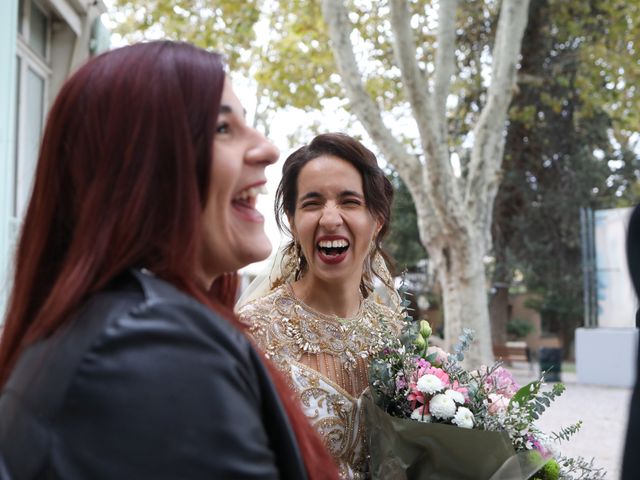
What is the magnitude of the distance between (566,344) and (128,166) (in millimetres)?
33511

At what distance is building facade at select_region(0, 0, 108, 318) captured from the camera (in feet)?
17.3

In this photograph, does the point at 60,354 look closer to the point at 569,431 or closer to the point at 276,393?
the point at 276,393

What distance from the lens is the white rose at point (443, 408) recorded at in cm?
215

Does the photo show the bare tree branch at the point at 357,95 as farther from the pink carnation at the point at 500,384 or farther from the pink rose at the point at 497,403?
the pink rose at the point at 497,403

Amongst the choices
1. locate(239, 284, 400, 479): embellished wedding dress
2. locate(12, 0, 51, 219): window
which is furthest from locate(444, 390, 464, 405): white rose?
locate(12, 0, 51, 219): window

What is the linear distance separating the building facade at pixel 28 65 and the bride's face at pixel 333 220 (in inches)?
120

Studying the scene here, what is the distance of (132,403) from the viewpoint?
1.04 metres

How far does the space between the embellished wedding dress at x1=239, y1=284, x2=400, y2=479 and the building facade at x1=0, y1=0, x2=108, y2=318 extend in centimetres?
309

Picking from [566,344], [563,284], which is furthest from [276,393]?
[566,344]

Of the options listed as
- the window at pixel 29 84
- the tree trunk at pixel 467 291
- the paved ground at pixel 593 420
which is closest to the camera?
the window at pixel 29 84

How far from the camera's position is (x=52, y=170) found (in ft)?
4.34

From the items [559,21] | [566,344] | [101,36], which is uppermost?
[559,21]

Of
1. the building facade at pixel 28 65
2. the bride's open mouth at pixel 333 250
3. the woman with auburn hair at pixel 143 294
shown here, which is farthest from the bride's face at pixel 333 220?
the building facade at pixel 28 65

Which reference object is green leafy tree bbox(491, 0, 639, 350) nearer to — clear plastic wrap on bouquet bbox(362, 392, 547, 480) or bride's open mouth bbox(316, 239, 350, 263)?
bride's open mouth bbox(316, 239, 350, 263)
